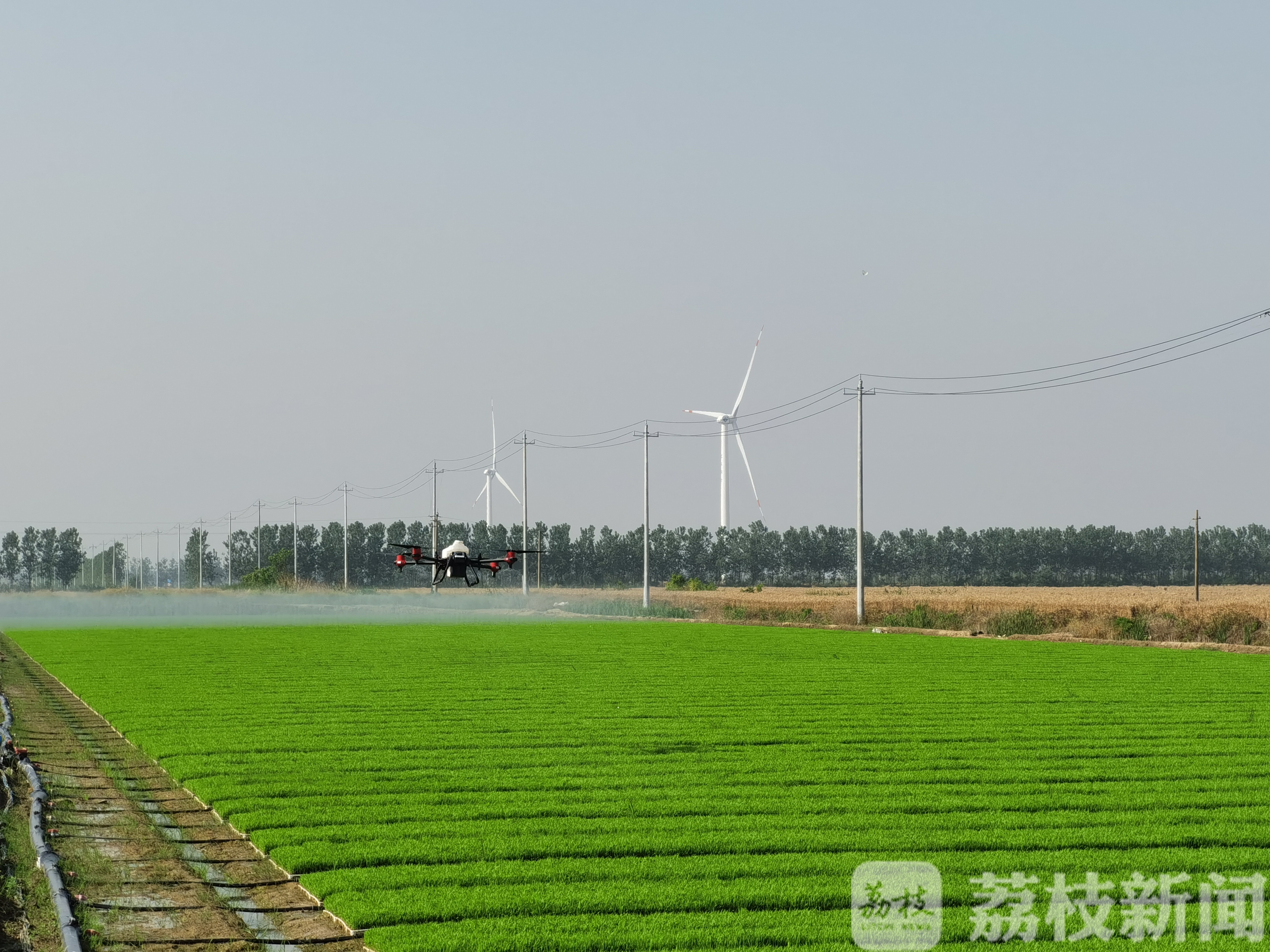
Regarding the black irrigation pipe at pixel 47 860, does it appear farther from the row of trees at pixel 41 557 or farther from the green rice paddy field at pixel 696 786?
the row of trees at pixel 41 557

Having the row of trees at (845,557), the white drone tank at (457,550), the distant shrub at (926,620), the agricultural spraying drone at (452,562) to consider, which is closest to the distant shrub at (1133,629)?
the distant shrub at (926,620)

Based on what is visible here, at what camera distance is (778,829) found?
11.8 meters

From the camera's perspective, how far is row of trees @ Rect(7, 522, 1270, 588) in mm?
171375

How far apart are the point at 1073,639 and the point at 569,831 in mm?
35852

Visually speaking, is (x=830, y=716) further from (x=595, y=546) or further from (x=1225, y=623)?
(x=595, y=546)

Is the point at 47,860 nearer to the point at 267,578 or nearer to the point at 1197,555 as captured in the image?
the point at 1197,555

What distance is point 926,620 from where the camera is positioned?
52.5 meters

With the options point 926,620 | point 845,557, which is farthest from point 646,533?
point 845,557

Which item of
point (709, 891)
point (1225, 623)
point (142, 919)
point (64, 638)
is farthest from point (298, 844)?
point (64, 638)

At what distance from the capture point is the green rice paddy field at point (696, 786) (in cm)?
944

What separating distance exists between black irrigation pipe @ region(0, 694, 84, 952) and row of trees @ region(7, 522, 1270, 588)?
151185 mm

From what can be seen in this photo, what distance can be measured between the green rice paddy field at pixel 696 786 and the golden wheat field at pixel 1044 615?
470 inches

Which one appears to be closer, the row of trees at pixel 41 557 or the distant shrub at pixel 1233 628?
the distant shrub at pixel 1233 628

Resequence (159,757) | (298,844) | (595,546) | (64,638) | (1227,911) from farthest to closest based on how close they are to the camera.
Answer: (595,546) < (64,638) < (159,757) < (298,844) < (1227,911)
